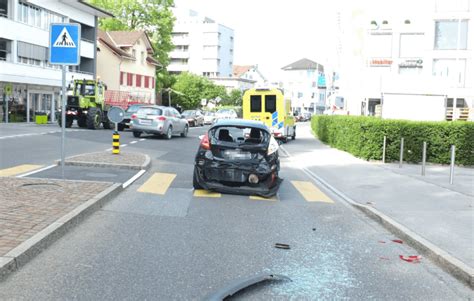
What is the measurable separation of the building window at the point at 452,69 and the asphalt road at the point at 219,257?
45863mm

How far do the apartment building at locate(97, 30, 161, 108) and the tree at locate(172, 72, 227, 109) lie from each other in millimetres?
15696

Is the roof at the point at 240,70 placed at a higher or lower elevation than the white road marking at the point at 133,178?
higher

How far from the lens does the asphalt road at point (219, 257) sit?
506 cm

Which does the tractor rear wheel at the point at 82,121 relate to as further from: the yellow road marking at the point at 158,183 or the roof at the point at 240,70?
the roof at the point at 240,70

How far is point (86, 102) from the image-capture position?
104 feet

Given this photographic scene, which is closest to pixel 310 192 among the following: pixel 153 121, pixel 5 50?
pixel 153 121

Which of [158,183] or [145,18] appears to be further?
[145,18]

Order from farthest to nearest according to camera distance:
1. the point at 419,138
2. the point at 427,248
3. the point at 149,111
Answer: the point at 149,111 → the point at 419,138 → the point at 427,248

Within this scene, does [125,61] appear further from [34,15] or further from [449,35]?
[449,35]

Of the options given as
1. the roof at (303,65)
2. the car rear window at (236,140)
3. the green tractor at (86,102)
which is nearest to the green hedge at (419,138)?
the car rear window at (236,140)

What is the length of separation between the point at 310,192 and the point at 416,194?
2.22m

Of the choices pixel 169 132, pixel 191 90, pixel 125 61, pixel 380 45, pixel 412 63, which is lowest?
pixel 169 132

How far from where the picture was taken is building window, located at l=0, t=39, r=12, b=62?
38.1 metres

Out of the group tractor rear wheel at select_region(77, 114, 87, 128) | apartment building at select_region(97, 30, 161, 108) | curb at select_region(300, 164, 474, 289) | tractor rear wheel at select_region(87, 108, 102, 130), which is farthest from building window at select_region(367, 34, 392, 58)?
curb at select_region(300, 164, 474, 289)
